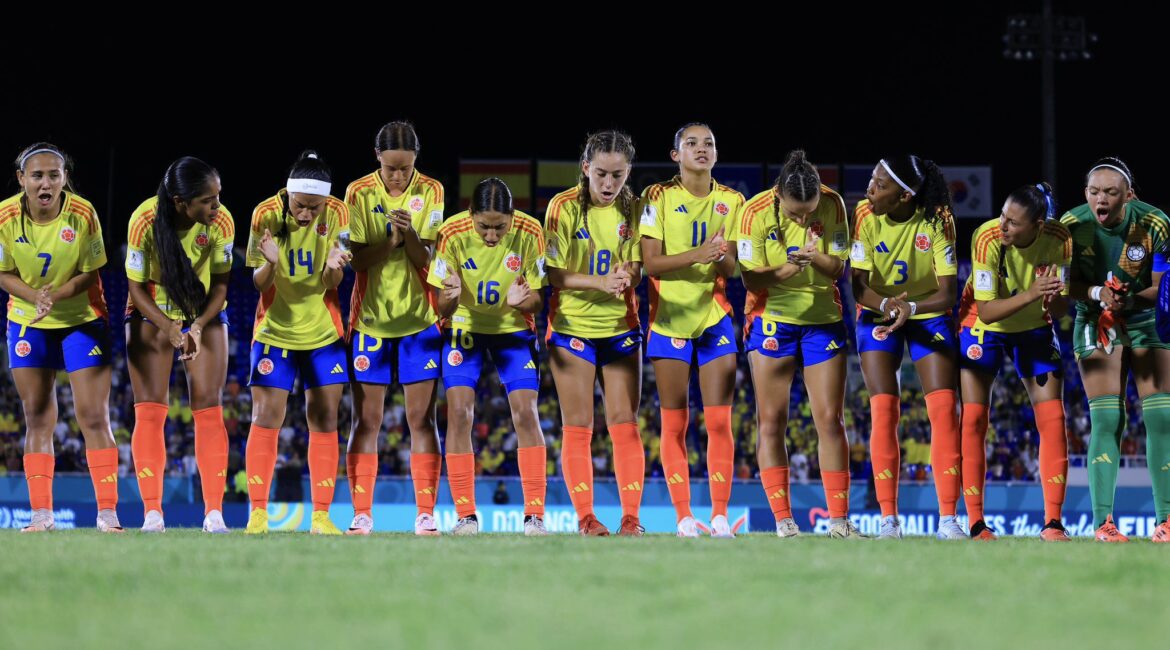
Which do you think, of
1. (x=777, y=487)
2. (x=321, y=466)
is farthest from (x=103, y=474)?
(x=777, y=487)

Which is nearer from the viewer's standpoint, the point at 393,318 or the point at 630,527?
the point at 630,527

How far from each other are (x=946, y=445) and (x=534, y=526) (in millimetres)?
2586

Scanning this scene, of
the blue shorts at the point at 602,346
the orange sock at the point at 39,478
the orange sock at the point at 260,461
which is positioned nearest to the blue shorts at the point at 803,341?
the blue shorts at the point at 602,346

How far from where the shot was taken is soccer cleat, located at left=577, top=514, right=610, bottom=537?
773cm

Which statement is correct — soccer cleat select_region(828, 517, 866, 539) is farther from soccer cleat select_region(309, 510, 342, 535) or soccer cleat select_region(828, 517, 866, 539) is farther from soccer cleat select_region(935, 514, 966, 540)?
soccer cleat select_region(309, 510, 342, 535)

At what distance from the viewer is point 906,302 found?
26.1 ft

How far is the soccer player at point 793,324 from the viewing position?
314 inches

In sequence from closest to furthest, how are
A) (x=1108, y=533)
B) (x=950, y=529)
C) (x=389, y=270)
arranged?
(x=1108, y=533)
(x=950, y=529)
(x=389, y=270)

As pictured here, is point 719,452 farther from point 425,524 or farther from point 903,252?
point 425,524

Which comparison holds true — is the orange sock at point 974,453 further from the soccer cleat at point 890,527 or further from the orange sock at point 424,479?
the orange sock at point 424,479

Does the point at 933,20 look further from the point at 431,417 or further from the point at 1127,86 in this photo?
the point at 431,417

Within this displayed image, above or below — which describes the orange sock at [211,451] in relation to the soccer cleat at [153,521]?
above

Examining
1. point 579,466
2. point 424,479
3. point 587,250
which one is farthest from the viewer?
point 424,479

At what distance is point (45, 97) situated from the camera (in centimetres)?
2706
